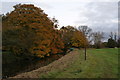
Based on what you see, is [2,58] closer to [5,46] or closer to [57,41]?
[5,46]

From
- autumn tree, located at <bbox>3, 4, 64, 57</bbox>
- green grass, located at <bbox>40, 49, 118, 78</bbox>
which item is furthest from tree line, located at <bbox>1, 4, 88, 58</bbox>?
green grass, located at <bbox>40, 49, 118, 78</bbox>

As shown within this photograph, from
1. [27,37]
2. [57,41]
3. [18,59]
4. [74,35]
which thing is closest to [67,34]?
[74,35]

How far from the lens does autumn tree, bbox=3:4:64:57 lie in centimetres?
1970

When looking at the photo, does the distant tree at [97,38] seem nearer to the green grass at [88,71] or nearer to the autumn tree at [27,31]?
the autumn tree at [27,31]

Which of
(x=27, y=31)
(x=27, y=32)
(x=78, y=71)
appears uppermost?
(x=27, y=31)

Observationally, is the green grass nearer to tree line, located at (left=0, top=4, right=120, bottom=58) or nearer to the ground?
the ground

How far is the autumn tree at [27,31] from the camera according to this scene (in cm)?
1970

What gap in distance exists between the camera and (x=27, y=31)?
20.4 m

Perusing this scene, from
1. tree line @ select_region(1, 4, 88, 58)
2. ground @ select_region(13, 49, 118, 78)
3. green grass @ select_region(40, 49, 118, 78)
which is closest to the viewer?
green grass @ select_region(40, 49, 118, 78)

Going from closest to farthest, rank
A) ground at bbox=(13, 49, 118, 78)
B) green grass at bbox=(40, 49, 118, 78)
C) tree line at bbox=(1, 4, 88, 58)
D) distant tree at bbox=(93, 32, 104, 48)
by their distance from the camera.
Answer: green grass at bbox=(40, 49, 118, 78)
ground at bbox=(13, 49, 118, 78)
tree line at bbox=(1, 4, 88, 58)
distant tree at bbox=(93, 32, 104, 48)

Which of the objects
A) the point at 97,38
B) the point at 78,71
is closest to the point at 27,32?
the point at 78,71

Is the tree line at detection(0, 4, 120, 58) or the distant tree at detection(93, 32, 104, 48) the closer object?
the tree line at detection(0, 4, 120, 58)

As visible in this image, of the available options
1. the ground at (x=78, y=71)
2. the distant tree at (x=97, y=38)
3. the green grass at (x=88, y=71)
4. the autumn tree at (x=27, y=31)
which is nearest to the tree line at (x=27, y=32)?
the autumn tree at (x=27, y=31)

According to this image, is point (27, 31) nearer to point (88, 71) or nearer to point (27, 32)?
point (27, 32)
